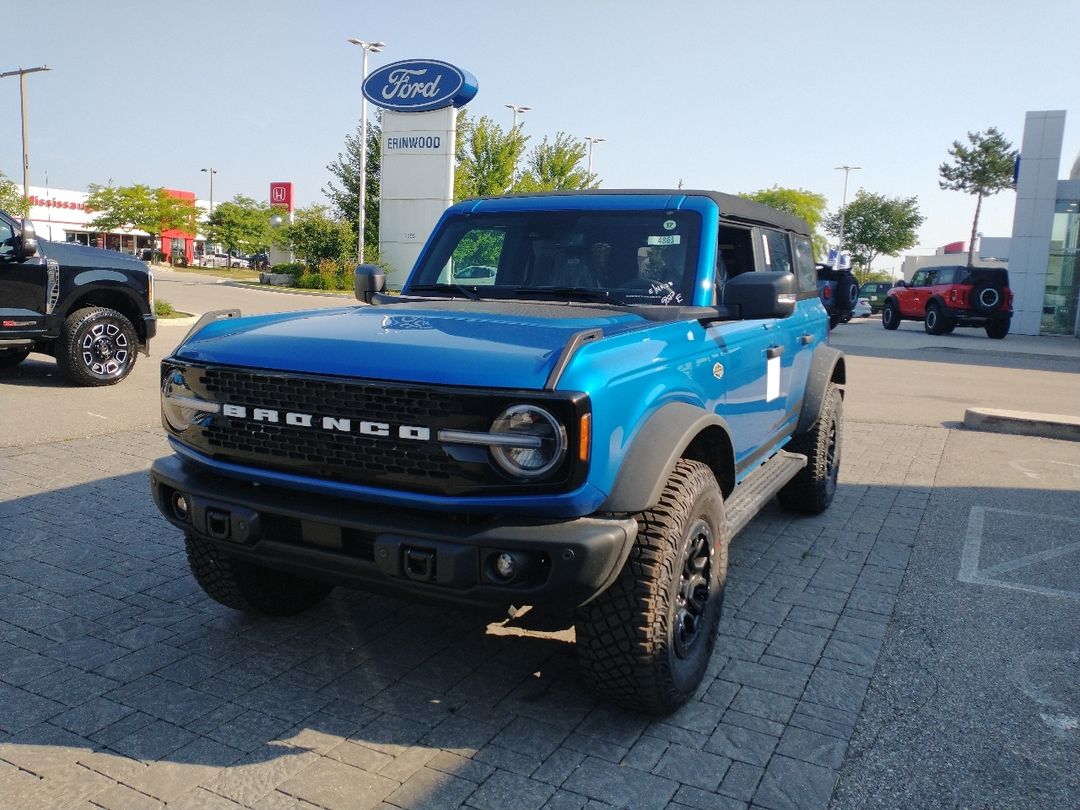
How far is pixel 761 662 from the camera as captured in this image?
12.2 ft

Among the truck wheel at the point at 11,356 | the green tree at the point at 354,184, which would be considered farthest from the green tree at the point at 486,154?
the truck wheel at the point at 11,356

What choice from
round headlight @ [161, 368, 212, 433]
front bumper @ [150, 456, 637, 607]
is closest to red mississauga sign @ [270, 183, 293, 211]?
round headlight @ [161, 368, 212, 433]

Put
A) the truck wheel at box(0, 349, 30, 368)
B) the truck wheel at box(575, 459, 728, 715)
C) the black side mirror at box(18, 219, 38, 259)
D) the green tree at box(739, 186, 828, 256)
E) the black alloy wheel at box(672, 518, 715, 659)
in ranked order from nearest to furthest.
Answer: the truck wheel at box(575, 459, 728, 715) → the black alloy wheel at box(672, 518, 715, 659) → the black side mirror at box(18, 219, 38, 259) → the truck wheel at box(0, 349, 30, 368) → the green tree at box(739, 186, 828, 256)

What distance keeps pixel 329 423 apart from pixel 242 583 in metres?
1.18

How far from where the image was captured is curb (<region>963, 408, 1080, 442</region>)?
9297 millimetres

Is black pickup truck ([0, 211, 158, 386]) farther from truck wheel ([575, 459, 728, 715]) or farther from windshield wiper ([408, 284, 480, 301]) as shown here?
truck wheel ([575, 459, 728, 715])

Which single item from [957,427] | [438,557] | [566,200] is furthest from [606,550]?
[957,427]

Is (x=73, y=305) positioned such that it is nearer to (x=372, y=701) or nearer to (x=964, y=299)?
(x=372, y=701)

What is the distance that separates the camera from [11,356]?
401 inches

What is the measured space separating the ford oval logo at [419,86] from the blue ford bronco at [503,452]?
2609 cm

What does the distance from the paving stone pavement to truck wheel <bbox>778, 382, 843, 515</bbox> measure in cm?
90

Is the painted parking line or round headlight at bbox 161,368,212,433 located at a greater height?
round headlight at bbox 161,368,212,433

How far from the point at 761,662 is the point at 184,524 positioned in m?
2.36

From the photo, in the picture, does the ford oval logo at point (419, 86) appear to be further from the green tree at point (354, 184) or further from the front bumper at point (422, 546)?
the front bumper at point (422, 546)
